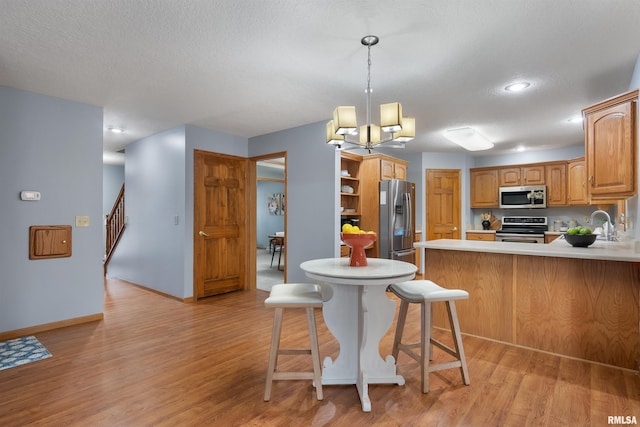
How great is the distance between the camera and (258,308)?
413 cm

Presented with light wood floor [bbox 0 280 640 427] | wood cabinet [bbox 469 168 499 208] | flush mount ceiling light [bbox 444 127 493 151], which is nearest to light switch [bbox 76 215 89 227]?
light wood floor [bbox 0 280 640 427]

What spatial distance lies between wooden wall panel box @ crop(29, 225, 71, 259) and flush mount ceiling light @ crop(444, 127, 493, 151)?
193 inches

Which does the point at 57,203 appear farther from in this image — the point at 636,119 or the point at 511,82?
the point at 636,119

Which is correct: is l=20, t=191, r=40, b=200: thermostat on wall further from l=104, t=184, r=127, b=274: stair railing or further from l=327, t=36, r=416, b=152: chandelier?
l=104, t=184, r=127, b=274: stair railing

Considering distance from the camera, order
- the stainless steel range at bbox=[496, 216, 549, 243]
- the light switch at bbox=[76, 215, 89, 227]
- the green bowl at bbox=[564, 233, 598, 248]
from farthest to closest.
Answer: the stainless steel range at bbox=[496, 216, 549, 243] → the light switch at bbox=[76, 215, 89, 227] → the green bowl at bbox=[564, 233, 598, 248]

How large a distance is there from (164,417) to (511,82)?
12.3ft

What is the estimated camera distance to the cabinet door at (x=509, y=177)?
6.40m

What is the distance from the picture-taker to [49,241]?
3402mm

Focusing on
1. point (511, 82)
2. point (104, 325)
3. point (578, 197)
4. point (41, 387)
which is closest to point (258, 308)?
point (104, 325)

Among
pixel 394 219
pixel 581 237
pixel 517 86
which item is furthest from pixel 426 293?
pixel 394 219

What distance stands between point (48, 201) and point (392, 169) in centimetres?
437

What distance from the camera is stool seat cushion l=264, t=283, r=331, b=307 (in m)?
2.00

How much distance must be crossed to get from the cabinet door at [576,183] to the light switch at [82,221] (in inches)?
288

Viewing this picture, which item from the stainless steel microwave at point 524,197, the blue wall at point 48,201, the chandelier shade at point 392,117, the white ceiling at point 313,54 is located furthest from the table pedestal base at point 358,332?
the stainless steel microwave at point 524,197
